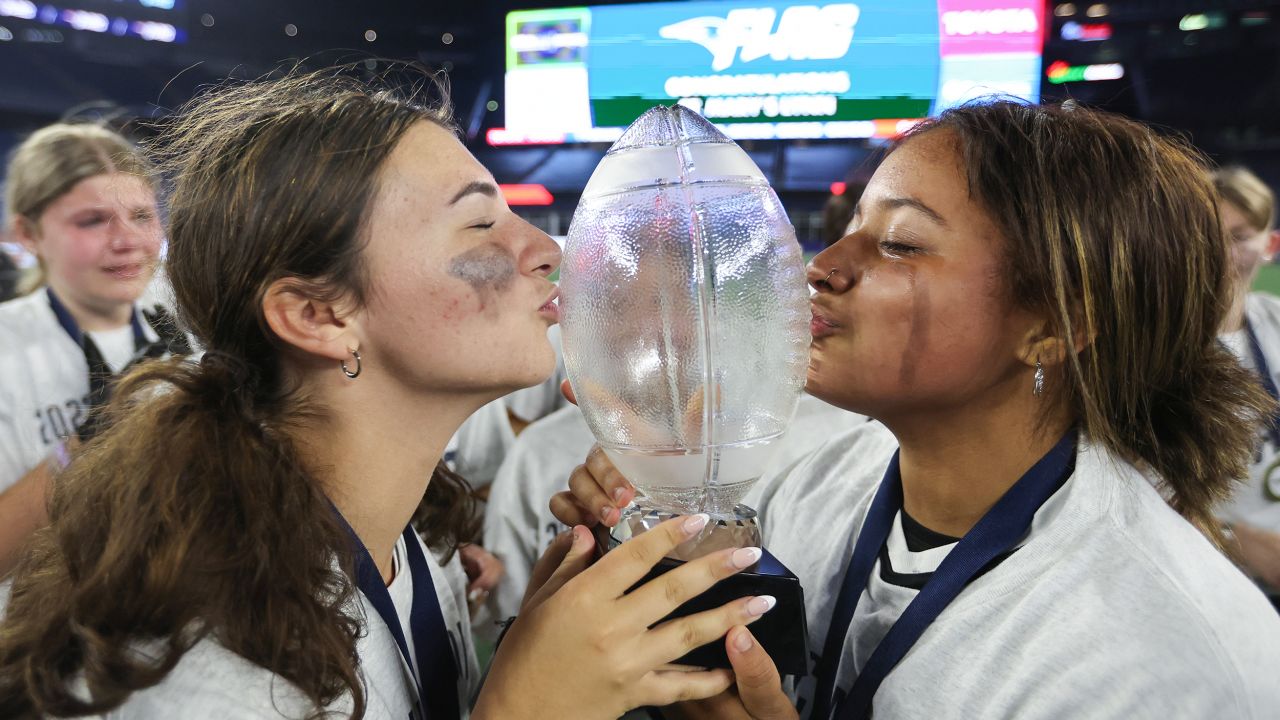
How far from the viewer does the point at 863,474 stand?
4.90 feet

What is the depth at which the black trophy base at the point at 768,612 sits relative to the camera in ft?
3.14

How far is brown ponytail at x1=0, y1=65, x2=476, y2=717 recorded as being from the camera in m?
0.91

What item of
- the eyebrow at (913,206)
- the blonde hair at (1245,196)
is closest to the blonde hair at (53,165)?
the eyebrow at (913,206)

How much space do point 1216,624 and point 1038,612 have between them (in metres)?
0.17

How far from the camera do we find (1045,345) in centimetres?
118

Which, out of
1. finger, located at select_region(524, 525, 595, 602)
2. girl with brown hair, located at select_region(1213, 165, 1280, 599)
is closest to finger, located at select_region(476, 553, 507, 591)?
finger, located at select_region(524, 525, 595, 602)

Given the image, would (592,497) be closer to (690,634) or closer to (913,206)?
(690,634)

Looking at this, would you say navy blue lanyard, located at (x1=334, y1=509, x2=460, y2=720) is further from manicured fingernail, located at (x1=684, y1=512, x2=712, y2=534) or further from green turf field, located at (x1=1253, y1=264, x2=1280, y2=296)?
green turf field, located at (x1=1253, y1=264, x2=1280, y2=296)

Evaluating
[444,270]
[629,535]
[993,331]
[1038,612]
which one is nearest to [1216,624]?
[1038,612]

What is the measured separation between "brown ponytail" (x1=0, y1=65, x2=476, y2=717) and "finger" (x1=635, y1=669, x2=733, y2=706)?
31cm

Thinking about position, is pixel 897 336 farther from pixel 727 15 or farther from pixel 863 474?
pixel 727 15

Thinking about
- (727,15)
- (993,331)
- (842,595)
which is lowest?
(842,595)

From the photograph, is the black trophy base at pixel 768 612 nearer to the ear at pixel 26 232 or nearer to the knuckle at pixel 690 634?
the knuckle at pixel 690 634

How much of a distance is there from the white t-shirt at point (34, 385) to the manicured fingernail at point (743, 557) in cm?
178
